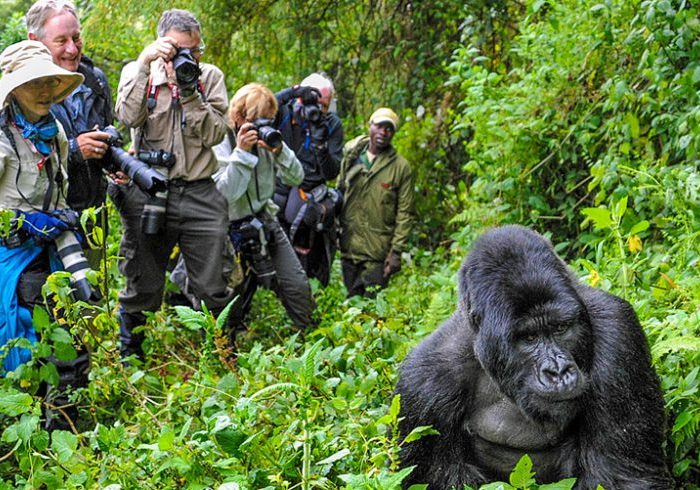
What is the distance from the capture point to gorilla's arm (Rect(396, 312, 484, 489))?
9.78ft

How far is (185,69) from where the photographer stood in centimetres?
504

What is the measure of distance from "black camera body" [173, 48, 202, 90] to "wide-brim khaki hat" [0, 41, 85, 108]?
2.78ft

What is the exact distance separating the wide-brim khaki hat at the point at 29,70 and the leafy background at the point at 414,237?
0.72 m

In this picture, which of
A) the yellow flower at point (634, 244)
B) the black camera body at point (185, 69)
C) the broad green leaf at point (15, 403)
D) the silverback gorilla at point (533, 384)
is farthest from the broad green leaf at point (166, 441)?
the black camera body at point (185, 69)

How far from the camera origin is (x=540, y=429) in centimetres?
292

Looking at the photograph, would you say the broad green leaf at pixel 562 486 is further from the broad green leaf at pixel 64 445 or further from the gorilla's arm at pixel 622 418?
the broad green leaf at pixel 64 445

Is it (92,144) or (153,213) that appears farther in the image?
(153,213)

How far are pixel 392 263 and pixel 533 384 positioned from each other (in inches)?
181

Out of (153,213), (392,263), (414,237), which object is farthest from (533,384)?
(414,237)

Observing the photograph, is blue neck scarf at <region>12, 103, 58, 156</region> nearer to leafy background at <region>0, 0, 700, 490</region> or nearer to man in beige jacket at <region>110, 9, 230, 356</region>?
leafy background at <region>0, 0, 700, 490</region>

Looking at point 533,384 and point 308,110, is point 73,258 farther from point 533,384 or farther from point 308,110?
point 308,110

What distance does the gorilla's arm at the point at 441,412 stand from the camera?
2982mm

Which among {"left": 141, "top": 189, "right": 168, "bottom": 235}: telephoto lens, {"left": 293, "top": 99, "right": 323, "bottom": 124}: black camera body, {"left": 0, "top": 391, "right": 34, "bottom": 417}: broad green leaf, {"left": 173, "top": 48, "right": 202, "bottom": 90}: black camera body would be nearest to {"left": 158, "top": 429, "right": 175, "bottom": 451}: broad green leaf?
{"left": 0, "top": 391, "right": 34, "bottom": 417}: broad green leaf

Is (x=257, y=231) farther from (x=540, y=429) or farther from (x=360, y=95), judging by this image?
(x=360, y=95)
